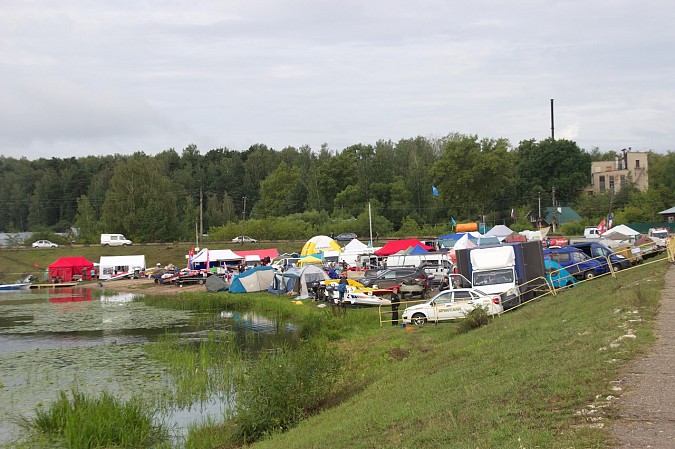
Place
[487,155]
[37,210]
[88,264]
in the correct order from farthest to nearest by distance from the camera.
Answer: [37,210] → [487,155] → [88,264]

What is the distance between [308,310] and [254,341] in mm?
7223

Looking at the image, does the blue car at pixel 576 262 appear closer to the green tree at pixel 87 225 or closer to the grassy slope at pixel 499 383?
the grassy slope at pixel 499 383

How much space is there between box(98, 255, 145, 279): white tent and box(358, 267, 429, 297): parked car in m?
41.3

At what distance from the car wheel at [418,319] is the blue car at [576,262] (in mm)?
9467

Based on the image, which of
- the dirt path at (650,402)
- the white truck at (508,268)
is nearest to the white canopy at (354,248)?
the white truck at (508,268)

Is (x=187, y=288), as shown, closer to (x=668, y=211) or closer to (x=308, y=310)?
(x=308, y=310)

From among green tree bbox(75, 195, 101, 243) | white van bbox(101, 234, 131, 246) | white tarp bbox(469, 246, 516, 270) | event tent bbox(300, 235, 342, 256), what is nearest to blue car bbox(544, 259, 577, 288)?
white tarp bbox(469, 246, 516, 270)

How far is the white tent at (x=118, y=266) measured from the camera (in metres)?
76.1

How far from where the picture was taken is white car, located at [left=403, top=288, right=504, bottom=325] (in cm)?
2673

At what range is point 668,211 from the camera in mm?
92000

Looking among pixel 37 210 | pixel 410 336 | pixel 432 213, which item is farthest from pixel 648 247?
pixel 37 210

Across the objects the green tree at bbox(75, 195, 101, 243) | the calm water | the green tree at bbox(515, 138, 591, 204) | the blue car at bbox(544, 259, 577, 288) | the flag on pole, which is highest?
the green tree at bbox(515, 138, 591, 204)

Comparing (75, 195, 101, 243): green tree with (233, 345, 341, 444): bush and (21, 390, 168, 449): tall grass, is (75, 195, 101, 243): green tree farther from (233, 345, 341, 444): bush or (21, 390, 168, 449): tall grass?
(233, 345, 341, 444): bush

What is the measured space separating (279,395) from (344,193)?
333ft
